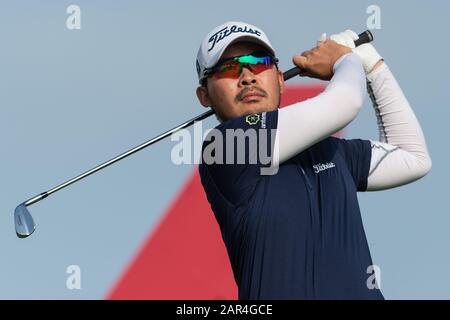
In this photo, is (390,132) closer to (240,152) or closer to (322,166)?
(322,166)

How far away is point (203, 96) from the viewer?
405 cm

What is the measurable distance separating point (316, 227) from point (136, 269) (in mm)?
5719

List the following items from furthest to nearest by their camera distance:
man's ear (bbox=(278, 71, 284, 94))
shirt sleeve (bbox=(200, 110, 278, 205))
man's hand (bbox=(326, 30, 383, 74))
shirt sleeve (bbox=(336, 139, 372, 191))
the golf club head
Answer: the golf club head, man's hand (bbox=(326, 30, 383, 74)), man's ear (bbox=(278, 71, 284, 94)), shirt sleeve (bbox=(336, 139, 372, 191)), shirt sleeve (bbox=(200, 110, 278, 205))

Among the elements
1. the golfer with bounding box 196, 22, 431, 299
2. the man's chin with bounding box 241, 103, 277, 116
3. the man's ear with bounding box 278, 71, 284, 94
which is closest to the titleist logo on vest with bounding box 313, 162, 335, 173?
the golfer with bounding box 196, 22, 431, 299

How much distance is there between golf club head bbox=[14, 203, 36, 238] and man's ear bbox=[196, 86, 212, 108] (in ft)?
4.25

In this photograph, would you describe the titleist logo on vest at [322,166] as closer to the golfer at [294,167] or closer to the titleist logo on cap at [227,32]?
the golfer at [294,167]

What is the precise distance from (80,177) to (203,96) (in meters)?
0.86

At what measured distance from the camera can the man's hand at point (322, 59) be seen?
3.86 metres

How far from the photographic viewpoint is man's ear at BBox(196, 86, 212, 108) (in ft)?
13.2

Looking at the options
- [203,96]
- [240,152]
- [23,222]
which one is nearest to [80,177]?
[23,222]

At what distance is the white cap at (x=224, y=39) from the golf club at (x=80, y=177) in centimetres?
26

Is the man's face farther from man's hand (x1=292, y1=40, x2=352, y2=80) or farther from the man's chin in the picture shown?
man's hand (x1=292, y1=40, x2=352, y2=80)
